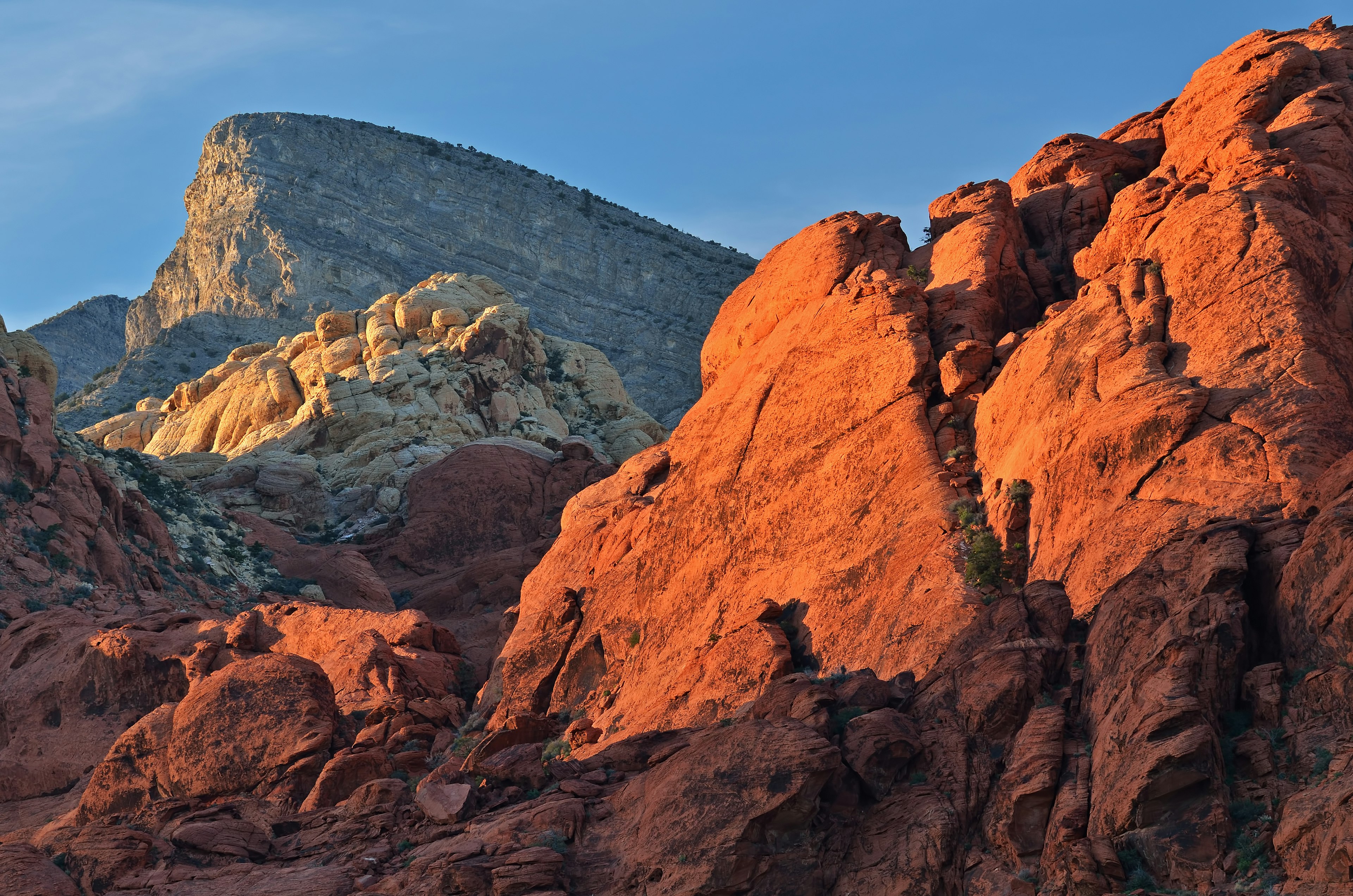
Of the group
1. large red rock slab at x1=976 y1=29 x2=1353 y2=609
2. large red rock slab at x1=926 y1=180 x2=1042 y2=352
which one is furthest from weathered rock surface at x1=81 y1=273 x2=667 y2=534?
large red rock slab at x1=976 y1=29 x2=1353 y2=609

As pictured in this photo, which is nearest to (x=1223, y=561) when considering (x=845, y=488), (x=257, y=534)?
(x=845, y=488)

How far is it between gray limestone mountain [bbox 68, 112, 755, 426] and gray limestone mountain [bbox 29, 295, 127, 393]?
17.4 m

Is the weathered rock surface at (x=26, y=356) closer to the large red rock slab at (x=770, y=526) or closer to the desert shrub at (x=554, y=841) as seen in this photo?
the large red rock slab at (x=770, y=526)

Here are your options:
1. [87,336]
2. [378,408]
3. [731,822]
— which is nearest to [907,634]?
[731,822]

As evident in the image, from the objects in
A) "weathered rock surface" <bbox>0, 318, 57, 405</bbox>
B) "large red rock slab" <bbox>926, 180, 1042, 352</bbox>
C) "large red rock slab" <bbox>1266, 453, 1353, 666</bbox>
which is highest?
"weathered rock surface" <bbox>0, 318, 57, 405</bbox>

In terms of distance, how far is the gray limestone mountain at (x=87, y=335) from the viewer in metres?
153

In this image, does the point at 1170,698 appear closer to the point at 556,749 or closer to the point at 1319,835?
the point at 1319,835

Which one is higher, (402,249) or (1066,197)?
(402,249)

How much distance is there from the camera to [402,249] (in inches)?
5192

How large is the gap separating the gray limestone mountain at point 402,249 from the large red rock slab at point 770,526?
82034mm

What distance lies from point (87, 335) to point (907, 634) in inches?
6455

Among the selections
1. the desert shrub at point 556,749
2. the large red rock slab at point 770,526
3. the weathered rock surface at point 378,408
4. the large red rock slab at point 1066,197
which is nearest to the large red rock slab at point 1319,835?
the large red rock slab at point 770,526

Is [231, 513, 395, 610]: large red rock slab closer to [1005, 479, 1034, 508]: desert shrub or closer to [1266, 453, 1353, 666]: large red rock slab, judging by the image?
[1005, 479, 1034, 508]: desert shrub

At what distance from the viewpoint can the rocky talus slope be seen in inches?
596
